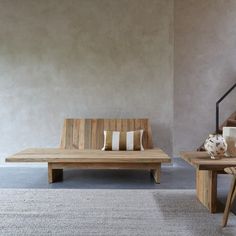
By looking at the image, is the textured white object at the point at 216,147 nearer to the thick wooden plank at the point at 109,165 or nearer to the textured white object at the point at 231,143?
the textured white object at the point at 231,143

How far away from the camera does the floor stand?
4113mm

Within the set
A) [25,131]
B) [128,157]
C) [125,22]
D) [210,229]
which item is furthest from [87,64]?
[210,229]

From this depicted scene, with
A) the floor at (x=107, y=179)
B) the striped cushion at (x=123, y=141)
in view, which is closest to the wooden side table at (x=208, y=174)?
the floor at (x=107, y=179)

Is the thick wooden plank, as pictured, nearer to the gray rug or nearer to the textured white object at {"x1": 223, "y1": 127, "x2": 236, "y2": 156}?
the gray rug

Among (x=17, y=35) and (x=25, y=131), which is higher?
(x=17, y=35)

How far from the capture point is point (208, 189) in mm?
3143

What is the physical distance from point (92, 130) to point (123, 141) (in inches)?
23.4

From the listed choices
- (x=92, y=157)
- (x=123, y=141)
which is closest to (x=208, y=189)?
(x=92, y=157)

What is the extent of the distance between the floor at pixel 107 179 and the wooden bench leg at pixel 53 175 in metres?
0.08

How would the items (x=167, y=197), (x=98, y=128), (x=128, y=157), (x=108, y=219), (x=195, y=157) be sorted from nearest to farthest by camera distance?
(x=108, y=219)
(x=195, y=157)
(x=167, y=197)
(x=128, y=157)
(x=98, y=128)

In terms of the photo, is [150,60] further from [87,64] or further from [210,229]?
[210,229]

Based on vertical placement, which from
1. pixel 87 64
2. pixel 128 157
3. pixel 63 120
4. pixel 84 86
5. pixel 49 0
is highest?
pixel 49 0

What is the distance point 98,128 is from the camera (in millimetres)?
5117

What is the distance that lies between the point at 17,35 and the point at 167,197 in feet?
11.4
